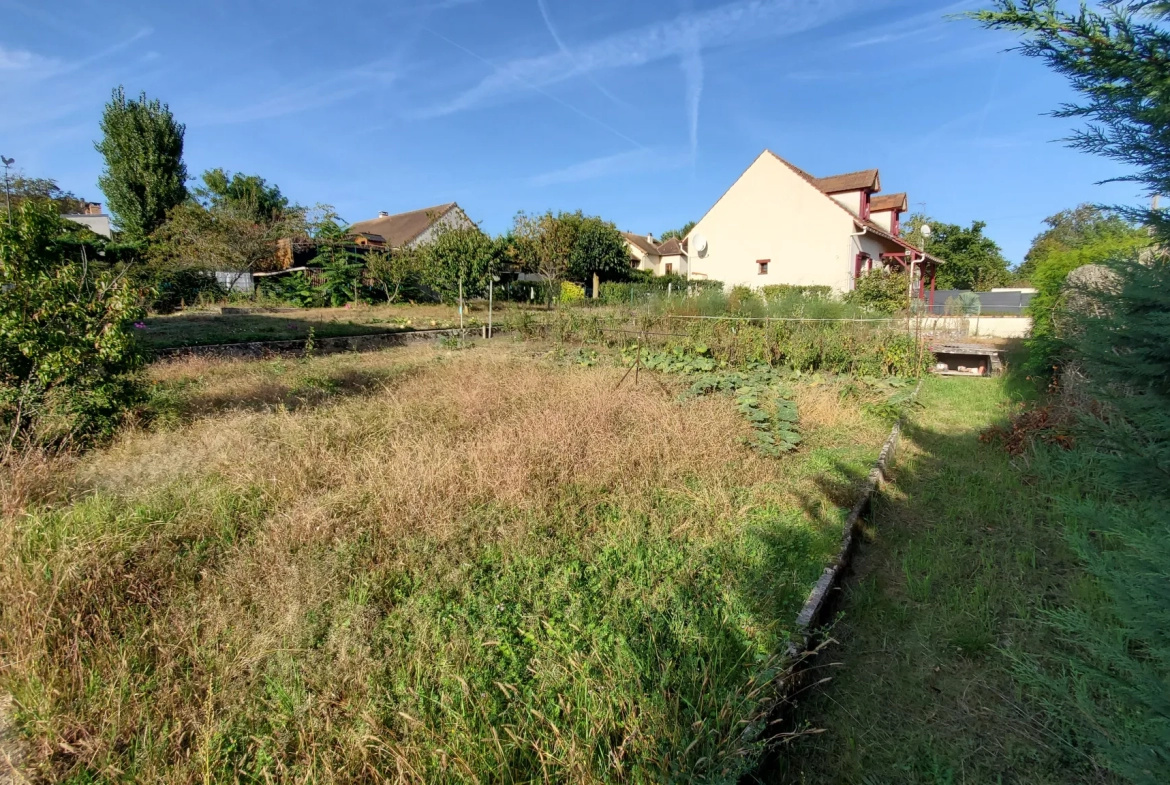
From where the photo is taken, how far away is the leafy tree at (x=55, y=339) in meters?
4.26

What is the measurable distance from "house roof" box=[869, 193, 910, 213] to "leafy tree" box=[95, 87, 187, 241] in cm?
3477

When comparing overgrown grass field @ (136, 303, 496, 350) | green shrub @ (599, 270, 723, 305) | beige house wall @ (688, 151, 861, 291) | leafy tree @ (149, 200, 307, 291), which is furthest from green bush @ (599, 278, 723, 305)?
leafy tree @ (149, 200, 307, 291)

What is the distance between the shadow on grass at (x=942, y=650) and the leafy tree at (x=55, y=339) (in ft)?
19.8

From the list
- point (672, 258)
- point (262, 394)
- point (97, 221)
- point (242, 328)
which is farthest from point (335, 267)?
point (672, 258)

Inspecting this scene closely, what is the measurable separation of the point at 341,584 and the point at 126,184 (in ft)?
113

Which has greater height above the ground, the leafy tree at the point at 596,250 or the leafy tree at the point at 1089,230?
the leafy tree at the point at 596,250

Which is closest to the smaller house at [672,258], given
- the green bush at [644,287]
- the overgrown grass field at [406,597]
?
the green bush at [644,287]

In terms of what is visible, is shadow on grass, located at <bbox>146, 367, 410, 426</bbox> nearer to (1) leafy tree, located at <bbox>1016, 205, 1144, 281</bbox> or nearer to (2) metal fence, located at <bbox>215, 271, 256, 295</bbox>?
(1) leafy tree, located at <bbox>1016, 205, 1144, 281</bbox>

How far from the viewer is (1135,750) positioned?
52.1 inches

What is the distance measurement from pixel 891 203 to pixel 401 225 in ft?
99.9

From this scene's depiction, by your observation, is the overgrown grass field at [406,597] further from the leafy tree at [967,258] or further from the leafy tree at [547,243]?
the leafy tree at [967,258]

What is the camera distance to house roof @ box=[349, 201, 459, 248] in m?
32.0

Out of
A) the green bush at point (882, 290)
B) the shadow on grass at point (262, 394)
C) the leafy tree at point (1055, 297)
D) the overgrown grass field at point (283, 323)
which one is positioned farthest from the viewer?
the green bush at point (882, 290)

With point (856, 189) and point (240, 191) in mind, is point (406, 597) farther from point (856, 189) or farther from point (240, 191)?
point (240, 191)
